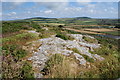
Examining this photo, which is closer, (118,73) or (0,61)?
(118,73)

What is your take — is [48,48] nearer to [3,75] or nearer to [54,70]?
[54,70]

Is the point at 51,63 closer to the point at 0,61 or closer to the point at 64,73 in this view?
the point at 64,73

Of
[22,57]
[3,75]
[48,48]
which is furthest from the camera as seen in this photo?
[48,48]

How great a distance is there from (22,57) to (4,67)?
1.77 m

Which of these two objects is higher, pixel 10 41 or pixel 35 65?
pixel 10 41

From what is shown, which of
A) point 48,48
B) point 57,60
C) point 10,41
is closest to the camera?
point 57,60

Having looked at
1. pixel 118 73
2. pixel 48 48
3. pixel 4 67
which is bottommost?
pixel 118 73

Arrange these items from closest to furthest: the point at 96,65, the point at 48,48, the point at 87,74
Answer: the point at 87,74, the point at 96,65, the point at 48,48

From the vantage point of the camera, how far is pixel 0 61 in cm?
663

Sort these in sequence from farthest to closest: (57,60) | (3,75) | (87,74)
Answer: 1. (57,60)
2. (87,74)
3. (3,75)

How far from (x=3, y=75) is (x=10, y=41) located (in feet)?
18.8

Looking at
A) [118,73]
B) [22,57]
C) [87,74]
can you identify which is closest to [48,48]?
[22,57]

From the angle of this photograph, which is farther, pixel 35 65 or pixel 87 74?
pixel 35 65

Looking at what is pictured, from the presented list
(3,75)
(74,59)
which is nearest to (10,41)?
(3,75)
